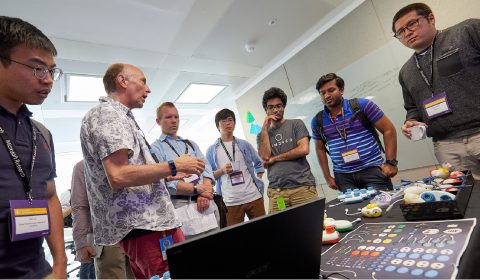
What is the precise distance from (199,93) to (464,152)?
12.8 feet

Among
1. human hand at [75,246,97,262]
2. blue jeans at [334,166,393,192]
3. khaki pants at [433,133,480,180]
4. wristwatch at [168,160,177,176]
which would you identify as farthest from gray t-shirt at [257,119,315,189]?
human hand at [75,246,97,262]

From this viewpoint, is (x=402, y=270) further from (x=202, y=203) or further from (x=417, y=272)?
(x=202, y=203)

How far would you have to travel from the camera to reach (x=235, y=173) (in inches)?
109

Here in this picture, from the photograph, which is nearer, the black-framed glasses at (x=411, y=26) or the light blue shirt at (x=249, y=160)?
the black-framed glasses at (x=411, y=26)

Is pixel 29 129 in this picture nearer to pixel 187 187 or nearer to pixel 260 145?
pixel 187 187

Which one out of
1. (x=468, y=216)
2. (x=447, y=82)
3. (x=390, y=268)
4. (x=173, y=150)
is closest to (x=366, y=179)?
(x=447, y=82)

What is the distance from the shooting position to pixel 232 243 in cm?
40

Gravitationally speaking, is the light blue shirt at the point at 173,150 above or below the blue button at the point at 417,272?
above

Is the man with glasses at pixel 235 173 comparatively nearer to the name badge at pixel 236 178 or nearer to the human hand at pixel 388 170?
the name badge at pixel 236 178

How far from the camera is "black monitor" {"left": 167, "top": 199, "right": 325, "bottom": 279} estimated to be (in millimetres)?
362

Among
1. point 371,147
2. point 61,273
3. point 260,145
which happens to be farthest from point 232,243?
point 260,145

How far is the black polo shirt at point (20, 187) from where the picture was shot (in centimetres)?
84

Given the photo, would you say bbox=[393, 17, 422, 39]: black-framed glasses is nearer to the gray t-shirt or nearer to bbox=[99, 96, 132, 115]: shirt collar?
the gray t-shirt

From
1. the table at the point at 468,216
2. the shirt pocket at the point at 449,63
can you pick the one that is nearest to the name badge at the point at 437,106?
the shirt pocket at the point at 449,63
